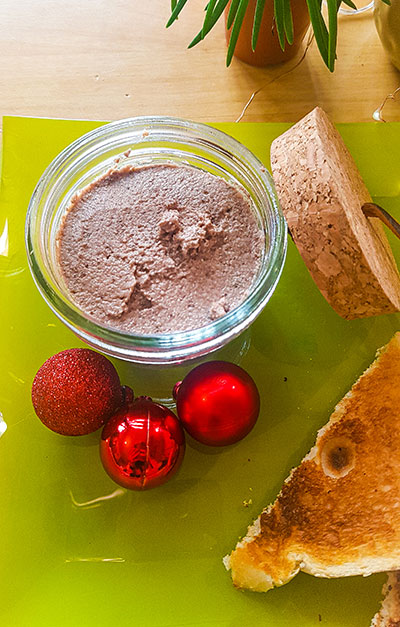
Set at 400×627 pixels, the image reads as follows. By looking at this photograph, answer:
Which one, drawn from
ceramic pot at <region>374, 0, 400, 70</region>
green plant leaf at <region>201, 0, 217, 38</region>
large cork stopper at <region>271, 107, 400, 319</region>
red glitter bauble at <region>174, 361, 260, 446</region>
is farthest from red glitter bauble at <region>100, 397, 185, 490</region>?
ceramic pot at <region>374, 0, 400, 70</region>

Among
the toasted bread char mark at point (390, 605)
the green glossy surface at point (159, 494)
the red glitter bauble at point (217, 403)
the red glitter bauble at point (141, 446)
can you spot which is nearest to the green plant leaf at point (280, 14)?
the green glossy surface at point (159, 494)

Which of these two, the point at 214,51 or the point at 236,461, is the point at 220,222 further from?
the point at 214,51

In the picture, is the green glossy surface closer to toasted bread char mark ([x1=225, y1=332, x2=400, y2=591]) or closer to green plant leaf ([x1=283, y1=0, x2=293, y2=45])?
toasted bread char mark ([x1=225, y1=332, x2=400, y2=591])

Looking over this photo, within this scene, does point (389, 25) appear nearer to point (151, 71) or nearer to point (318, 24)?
point (318, 24)

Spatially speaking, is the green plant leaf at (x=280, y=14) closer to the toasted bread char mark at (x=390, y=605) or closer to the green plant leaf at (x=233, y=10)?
the green plant leaf at (x=233, y=10)

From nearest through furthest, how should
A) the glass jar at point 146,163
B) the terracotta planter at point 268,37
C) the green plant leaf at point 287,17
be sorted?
the glass jar at point 146,163 < the green plant leaf at point 287,17 < the terracotta planter at point 268,37
